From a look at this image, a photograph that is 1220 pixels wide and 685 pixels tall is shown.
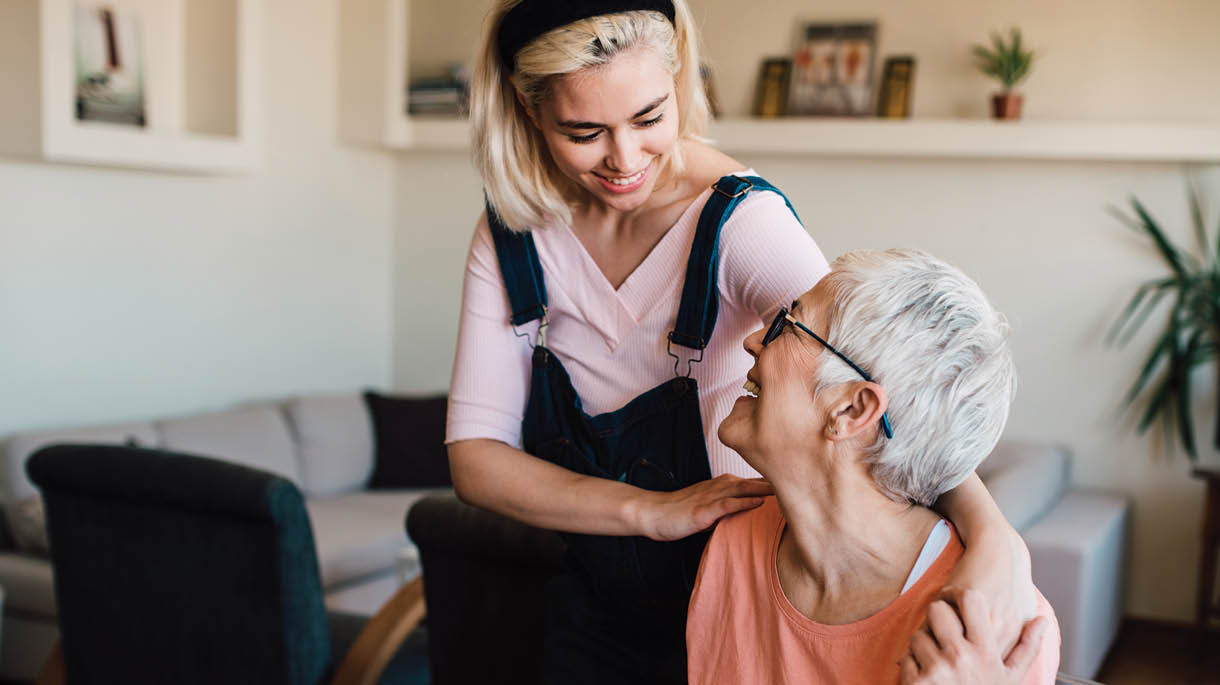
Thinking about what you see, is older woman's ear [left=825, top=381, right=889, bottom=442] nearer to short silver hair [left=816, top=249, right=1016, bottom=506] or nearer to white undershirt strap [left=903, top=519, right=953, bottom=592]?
short silver hair [left=816, top=249, right=1016, bottom=506]

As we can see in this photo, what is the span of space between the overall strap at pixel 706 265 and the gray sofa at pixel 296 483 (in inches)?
83.6

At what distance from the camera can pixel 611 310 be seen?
1.51m

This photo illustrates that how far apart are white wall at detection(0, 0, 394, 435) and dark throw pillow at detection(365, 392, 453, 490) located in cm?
60

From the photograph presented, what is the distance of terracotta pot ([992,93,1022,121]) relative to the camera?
4340mm

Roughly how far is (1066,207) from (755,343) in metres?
3.63

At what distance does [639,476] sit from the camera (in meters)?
1.50

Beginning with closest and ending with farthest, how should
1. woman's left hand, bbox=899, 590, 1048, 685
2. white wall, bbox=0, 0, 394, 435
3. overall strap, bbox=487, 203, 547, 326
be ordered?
woman's left hand, bbox=899, 590, 1048, 685, overall strap, bbox=487, 203, 547, 326, white wall, bbox=0, 0, 394, 435

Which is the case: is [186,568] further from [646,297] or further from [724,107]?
[724,107]

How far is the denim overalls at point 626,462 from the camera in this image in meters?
1.40

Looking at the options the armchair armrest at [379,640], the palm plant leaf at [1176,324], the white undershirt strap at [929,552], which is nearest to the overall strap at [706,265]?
the white undershirt strap at [929,552]

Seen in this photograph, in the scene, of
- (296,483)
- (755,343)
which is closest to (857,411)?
(755,343)

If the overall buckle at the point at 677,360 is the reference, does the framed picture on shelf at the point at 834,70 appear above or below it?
above

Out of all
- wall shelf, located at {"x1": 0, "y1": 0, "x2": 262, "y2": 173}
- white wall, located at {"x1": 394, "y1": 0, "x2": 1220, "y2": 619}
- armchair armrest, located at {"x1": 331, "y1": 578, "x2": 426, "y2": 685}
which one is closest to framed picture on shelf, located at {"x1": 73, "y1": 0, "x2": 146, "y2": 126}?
wall shelf, located at {"x1": 0, "y1": 0, "x2": 262, "y2": 173}

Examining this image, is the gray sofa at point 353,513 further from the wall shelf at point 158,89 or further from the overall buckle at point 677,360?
the overall buckle at point 677,360
